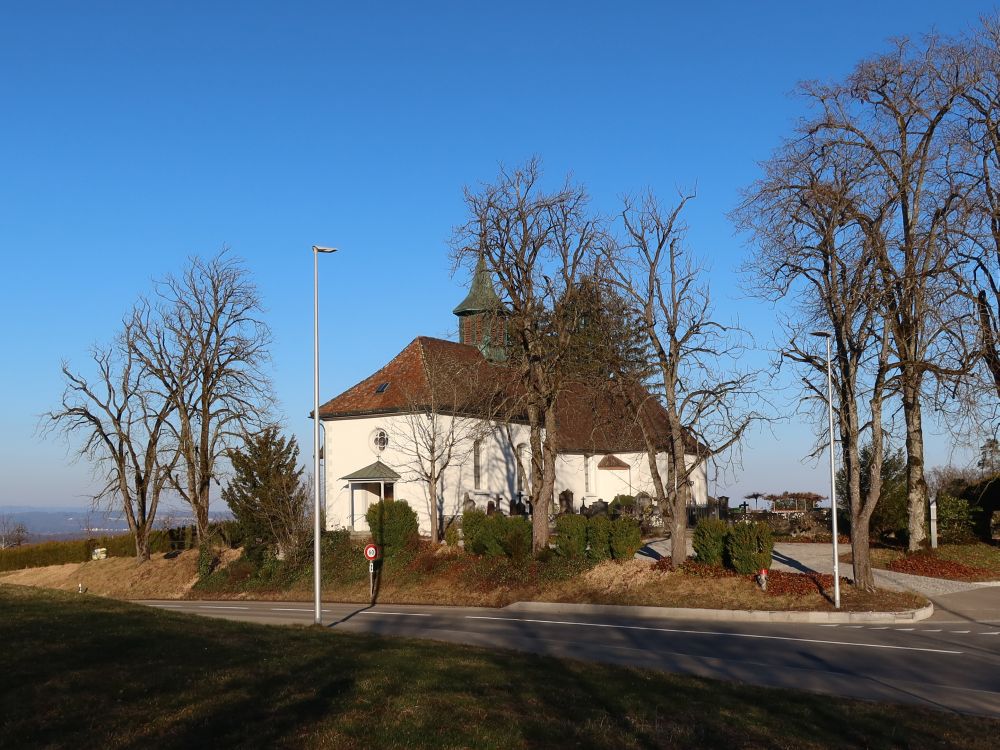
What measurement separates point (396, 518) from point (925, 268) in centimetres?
2070

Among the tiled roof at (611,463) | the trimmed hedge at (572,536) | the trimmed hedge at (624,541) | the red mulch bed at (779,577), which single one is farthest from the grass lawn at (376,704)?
the tiled roof at (611,463)

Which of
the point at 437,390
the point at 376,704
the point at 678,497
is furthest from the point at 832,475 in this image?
the point at 437,390

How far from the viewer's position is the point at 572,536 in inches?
1214

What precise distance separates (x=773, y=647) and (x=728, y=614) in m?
5.82

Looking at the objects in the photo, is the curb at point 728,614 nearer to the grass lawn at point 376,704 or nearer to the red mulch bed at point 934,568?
the red mulch bed at point 934,568

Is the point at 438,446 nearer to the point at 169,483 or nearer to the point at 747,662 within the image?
the point at 169,483

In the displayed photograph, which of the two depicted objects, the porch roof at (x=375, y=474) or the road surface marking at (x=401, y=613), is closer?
the road surface marking at (x=401, y=613)

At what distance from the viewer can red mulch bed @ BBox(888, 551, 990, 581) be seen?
93.8 ft

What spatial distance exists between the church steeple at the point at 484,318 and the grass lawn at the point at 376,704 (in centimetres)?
1824

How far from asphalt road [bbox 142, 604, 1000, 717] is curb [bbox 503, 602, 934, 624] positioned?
0.59m

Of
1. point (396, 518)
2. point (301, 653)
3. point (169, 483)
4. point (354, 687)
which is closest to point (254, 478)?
point (396, 518)

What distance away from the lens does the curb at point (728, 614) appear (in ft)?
72.9

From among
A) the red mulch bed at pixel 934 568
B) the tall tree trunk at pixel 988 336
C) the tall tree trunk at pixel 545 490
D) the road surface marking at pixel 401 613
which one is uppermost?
the tall tree trunk at pixel 988 336

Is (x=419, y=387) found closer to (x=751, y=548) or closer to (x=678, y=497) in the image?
(x=678, y=497)
